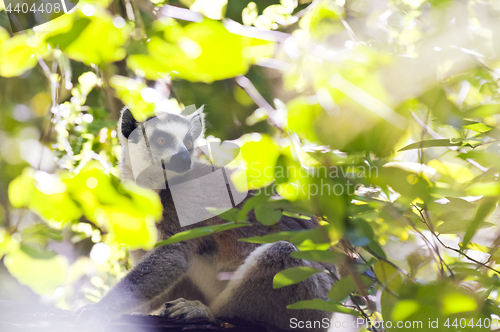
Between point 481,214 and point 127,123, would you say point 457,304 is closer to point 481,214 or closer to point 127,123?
point 481,214

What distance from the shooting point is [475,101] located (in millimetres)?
1321

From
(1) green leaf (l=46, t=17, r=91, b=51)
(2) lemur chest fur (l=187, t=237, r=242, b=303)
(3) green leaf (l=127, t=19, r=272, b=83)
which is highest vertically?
(1) green leaf (l=46, t=17, r=91, b=51)

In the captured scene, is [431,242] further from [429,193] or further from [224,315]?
[224,315]

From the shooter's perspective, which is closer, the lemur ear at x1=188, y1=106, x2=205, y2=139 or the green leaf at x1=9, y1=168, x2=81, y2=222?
the green leaf at x1=9, y1=168, x2=81, y2=222

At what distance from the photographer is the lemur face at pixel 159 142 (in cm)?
274

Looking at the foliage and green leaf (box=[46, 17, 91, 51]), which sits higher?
green leaf (box=[46, 17, 91, 51])

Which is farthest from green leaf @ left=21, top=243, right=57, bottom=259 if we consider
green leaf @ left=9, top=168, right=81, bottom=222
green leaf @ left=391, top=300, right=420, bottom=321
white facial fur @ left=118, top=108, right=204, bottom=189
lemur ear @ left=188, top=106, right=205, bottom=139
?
lemur ear @ left=188, top=106, right=205, bottom=139

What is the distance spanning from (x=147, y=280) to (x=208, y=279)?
0.45 m

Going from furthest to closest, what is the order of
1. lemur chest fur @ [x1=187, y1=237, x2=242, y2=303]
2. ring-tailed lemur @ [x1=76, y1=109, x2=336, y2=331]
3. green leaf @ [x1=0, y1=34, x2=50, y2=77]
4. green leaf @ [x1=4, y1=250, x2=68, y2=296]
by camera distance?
lemur chest fur @ [x1=187, y1=237, x2=242, y2=303], ring-tailed lemur @ [x1=76, y1=109, x2=336, y2=331], green leaf @ [x1=4, y1=250, x2=68, y2=296], green leaf @ [x1=0, y1=34, x2=50, y2=77]

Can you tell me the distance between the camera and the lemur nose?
8.87 feet

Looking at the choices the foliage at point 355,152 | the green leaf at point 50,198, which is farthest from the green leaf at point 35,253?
the green leaf at point 50,198

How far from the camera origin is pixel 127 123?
2777 mm

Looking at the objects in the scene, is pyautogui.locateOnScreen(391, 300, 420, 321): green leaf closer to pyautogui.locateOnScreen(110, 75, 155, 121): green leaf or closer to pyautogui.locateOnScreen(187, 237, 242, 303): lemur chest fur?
pyautogui.locateOnScreen(187, 237, 242, 303): lemur chest fur

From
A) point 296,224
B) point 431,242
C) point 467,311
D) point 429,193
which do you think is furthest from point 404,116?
point 296,224
